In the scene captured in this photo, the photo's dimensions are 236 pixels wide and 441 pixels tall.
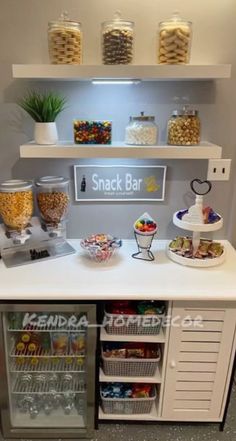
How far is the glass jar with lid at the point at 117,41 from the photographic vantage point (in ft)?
4.70

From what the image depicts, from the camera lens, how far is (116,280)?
4.91ft

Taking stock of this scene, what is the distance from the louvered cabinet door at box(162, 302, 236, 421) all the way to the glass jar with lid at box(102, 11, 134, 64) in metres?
1.10

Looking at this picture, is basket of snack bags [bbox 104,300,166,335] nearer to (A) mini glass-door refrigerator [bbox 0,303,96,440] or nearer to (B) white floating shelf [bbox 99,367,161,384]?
(A) mini glass-door refrigerator [bbox 0,303,96,440]

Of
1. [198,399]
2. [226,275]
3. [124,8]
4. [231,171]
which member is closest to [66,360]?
[198,399]

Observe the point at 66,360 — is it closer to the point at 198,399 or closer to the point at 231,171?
the point at 198,399

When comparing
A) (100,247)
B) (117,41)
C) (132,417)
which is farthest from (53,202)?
(132,417)

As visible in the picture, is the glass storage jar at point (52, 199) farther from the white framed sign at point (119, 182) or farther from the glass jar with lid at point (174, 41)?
the glass jar with lid at point (174, 41)

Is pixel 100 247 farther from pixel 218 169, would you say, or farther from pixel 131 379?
pixel 218 169

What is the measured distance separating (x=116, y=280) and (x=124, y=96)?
3.04 ft

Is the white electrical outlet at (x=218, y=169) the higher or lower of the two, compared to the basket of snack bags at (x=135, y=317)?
higher

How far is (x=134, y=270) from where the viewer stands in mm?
1600

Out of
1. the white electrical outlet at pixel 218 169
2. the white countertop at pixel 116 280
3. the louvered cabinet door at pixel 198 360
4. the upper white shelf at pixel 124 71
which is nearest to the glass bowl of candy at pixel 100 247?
the white countertop at pixel 116 280

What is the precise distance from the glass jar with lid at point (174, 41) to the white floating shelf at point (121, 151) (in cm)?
38

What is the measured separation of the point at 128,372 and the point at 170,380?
0.66ft
